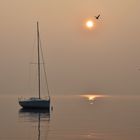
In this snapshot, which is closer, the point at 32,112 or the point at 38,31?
the point at 38,31

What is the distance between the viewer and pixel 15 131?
261ft

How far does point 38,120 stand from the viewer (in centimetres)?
10569

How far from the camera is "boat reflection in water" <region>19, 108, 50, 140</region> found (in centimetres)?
7439

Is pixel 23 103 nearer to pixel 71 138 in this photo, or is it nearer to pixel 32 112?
pixel 32 112

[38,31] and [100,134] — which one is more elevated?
[38,31]

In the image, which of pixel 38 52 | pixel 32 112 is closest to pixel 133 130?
pixel 38 52

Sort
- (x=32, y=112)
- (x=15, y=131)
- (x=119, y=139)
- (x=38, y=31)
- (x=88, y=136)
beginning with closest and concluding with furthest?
(x=119, y=139), (x=88, y=136), (x=15, y=131), (x=38, y=31), (x=32, y=112)

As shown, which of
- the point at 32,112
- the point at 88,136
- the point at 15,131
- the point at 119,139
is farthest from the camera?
the point at 32,112

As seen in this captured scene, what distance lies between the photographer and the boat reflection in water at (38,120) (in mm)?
74387

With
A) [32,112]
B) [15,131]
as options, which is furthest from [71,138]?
[32,112]

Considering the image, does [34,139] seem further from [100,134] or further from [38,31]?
[38,31]

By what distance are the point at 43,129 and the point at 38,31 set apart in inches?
1484

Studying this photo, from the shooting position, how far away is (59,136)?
71.5 metres

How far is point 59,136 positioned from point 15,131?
1033 cm
